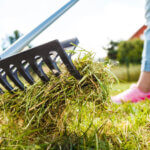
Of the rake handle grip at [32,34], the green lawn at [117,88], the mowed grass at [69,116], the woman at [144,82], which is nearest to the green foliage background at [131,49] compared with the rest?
the green lawn at [117,88]

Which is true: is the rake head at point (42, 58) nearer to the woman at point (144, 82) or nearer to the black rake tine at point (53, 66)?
the black rake tine at point (53, 66)

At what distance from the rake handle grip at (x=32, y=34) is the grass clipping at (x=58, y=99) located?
539 millimetres

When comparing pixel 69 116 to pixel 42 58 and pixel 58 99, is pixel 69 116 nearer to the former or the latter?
pixel 58 99

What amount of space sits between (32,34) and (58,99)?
0.93 meters

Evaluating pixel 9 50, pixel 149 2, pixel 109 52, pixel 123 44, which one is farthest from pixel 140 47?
pixel 9 50

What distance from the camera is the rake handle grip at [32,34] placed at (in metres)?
1.57

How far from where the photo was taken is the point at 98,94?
44.9 inches

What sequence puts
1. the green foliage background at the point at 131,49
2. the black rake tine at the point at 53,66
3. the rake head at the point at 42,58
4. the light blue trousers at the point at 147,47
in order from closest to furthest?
the rake head at the point at 42,58, the black rake tine at the point at 53,66, the light blue trousers at the point at 147,47, the green foliage background at the point at 131,49

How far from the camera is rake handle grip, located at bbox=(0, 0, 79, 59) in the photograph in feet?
5.16

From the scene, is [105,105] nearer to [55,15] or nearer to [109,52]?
[55,15]

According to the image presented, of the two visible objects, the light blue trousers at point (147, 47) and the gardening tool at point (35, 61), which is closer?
the gardening tool at point (35, 61)

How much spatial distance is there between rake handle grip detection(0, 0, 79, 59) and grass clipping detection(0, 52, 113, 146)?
54 cm

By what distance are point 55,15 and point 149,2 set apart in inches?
56.3

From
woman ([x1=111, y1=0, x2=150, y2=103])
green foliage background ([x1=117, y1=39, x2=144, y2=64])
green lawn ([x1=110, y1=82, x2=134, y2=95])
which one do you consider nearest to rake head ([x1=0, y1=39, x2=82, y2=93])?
green lawn ([x1=110, y1=82, x2=134, y2=95])
